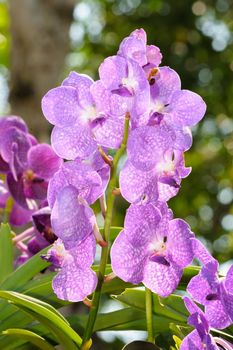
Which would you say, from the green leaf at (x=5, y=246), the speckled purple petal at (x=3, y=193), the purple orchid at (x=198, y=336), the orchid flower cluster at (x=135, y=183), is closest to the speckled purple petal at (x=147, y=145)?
the orchid flower cluster at (x=135, y=183)

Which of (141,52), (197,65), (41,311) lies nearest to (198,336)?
(41,311)

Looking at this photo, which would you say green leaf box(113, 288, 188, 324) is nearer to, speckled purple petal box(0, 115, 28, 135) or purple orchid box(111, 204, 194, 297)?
purple orchid box(111, 204, 194, 297)

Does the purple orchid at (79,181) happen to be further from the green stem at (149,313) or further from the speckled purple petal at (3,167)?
the speckled purple petal at (3,167)

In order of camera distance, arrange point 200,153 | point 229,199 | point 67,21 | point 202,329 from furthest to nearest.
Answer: point 229,199 → point 200,153 → point 67,21 → point 202,329

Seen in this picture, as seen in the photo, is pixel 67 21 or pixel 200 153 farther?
pixel 200 153

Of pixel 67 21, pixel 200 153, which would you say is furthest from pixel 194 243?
pixel 200 153

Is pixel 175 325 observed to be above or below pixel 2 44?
above

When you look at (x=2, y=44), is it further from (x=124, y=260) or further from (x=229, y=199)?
(x=124, y=260)
